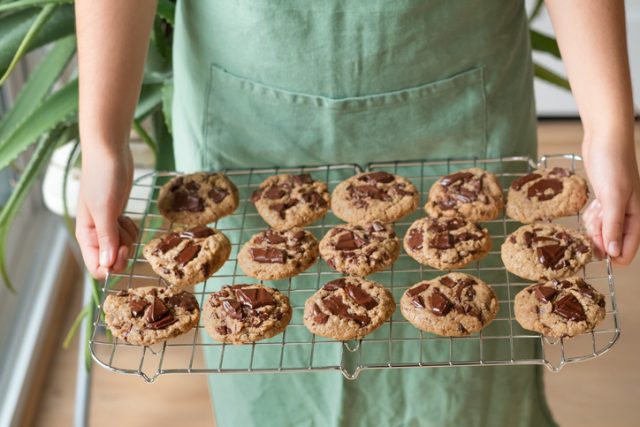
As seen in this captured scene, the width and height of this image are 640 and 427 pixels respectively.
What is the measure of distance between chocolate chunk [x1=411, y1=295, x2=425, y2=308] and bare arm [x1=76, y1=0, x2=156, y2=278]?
43cm

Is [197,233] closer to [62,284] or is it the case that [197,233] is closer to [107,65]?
[107,65]

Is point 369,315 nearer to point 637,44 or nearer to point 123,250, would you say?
point 123,250

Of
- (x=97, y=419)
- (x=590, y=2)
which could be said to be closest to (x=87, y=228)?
(x=590, y=2)

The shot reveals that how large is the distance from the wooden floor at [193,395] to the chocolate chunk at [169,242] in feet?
3.25

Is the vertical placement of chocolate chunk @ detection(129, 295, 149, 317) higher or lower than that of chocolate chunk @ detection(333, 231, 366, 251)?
lower

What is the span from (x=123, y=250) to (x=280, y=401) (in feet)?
1.69

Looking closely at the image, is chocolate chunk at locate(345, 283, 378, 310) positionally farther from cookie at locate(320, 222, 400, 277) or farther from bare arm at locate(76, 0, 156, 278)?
bare arm at locate(76, 0, 156, 278)

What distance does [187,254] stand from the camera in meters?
1.40

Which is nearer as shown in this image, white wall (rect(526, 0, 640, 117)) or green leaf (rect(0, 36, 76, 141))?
green leaf (rect(0, 36, 76, 141))

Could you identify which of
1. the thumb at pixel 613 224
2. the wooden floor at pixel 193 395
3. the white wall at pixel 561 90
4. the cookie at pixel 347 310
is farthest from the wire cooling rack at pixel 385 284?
the white wall at pixel 561 90

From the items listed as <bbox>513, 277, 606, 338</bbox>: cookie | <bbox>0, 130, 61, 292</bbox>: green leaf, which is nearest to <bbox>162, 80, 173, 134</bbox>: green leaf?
<bbox>0, 130, 61, 292</bbox>: green leaf

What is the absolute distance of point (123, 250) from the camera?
4.24 feet

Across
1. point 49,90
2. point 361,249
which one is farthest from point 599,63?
point 49,90

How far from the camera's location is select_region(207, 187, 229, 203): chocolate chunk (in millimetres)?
1465
